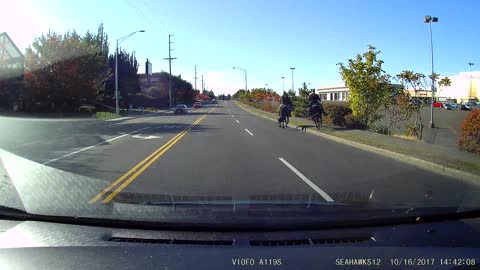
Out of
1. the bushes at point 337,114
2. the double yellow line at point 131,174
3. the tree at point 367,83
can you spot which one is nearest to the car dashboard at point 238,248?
the double yellow line at point 131,174

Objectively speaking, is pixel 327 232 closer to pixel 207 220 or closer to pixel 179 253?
pixel 207 220

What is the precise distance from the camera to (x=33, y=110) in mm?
44062

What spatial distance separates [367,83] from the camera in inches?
1019

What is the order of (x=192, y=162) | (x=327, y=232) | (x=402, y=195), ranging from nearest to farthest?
(x=327, y=232), (x=402, y=195), (x=192, y=162)

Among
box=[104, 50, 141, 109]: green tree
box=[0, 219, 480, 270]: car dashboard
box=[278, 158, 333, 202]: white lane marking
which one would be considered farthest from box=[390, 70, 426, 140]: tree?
box=[104, 50, 141, 109]: green tree

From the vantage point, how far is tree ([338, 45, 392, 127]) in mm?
25859

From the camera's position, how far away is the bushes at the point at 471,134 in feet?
49.7

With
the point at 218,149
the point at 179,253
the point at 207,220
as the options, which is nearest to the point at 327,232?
the point at 207,220

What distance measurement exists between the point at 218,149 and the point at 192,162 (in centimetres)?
374

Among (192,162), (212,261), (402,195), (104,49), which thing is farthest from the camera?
(104,49)

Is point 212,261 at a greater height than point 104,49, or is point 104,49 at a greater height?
point 104,49

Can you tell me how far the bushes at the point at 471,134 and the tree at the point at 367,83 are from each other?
9879 mm

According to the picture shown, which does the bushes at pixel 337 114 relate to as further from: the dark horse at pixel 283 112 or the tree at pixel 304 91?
the tree at pixel 304 91

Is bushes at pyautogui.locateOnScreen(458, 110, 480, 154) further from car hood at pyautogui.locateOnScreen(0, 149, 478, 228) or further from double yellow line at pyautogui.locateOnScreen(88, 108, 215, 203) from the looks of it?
car hood at pyautogui.locateOnScreen(0, 149, 478, 228)
